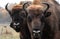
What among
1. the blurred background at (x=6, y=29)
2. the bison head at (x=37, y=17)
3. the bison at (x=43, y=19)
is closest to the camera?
the bison head at (x=37, y=17)

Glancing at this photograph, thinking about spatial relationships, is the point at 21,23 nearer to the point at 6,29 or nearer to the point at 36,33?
the point at 36,33

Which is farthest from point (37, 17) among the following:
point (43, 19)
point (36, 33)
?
point (36, 33)

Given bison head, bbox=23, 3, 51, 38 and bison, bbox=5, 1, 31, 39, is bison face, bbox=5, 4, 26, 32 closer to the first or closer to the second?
bison, bbox=5, 1, 31, 39

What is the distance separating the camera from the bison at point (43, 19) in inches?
481

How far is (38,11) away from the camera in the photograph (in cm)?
1245

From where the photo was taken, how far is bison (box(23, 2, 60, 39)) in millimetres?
12219

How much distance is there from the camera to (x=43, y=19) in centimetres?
1245

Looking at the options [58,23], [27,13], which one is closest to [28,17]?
[27,13]

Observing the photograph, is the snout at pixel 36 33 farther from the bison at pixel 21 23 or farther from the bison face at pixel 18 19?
the bison face at pixel 18 19

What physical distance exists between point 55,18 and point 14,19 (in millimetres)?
1893

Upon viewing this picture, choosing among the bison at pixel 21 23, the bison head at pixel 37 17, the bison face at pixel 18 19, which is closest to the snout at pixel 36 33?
the bison head at pixel 37 17

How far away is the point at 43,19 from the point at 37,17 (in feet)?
1.03

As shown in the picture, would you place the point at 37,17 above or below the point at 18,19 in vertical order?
above

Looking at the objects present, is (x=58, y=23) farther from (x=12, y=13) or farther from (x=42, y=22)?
(x=12, y=13)
